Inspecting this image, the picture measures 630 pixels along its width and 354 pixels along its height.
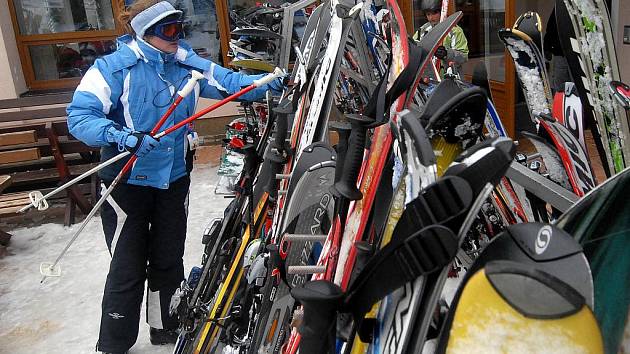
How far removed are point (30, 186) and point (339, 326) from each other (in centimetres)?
604

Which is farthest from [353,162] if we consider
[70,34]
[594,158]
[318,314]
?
[70,34]

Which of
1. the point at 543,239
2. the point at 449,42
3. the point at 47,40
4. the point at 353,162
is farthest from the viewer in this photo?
the point at 47,40

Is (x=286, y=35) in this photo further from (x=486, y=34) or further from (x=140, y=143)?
(x=486, y=34)

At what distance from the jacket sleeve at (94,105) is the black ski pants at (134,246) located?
35 cm

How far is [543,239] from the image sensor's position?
68 cm

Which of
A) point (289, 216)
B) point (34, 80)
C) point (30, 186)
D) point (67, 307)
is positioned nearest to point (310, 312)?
point (289, 216)

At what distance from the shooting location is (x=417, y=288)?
2.56 feet

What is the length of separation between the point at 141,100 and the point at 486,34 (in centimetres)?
489

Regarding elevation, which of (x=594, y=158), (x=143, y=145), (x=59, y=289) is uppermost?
(x=143, y=145)

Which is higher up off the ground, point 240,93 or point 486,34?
point 240,93

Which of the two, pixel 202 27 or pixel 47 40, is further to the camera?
pixel 202 27

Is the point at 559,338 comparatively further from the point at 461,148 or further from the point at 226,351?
the point at 226,351

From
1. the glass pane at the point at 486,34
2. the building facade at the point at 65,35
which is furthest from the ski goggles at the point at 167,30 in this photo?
the building facade at the point at 65,35

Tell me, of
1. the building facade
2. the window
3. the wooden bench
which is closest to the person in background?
the building facade
